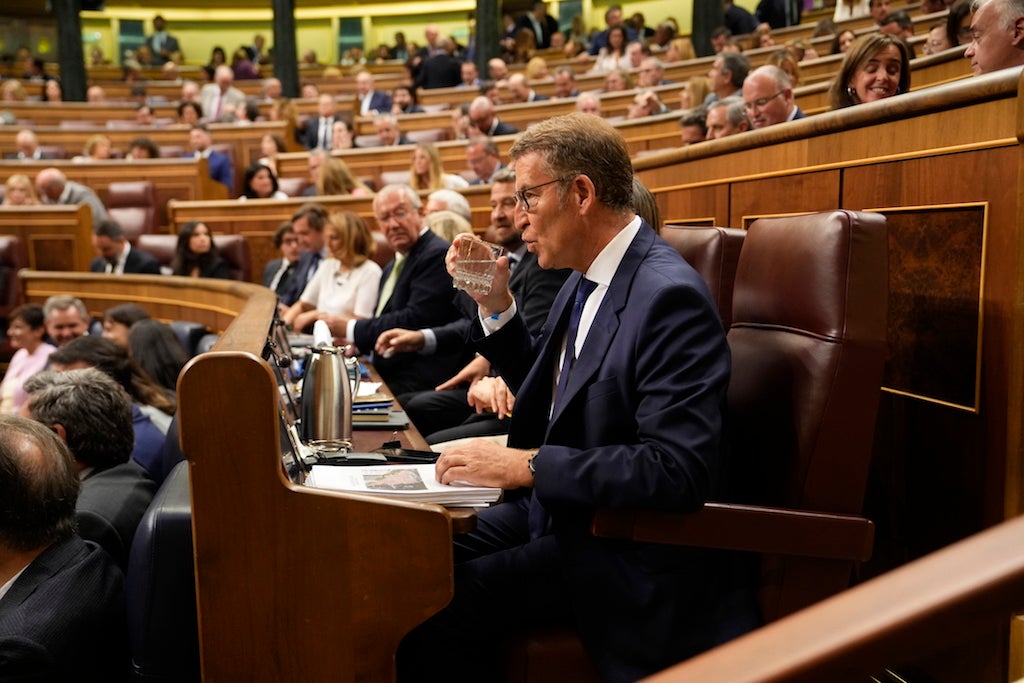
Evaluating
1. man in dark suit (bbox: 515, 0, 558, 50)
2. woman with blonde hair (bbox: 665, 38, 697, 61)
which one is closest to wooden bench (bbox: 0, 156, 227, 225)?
woman with blonde hair (bbox: 665, 38, 697, 61)

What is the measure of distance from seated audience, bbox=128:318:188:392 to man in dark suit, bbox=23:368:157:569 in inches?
41.3

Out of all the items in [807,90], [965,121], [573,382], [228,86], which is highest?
[228,86]

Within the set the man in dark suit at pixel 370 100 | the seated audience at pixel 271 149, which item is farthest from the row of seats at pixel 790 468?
the man in dark suit at pixel 370 100

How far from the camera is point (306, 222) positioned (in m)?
3.96

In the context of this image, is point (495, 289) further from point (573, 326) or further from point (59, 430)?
point (59, 430)

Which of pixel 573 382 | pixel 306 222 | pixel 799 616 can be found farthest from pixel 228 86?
pixel 799 616

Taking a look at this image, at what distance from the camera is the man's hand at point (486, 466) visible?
1.22m

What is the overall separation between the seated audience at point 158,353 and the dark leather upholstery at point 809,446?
6.79 ft

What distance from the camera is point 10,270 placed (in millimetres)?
5176

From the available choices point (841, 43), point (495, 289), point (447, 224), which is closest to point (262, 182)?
point (447, 224)

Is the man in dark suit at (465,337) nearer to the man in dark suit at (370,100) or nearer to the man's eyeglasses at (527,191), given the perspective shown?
the man's eyeglasses at (527,191)

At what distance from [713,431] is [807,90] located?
305 cm

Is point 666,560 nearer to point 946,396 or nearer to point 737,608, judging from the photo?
point 737,608

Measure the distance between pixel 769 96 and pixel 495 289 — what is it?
5.65ft
